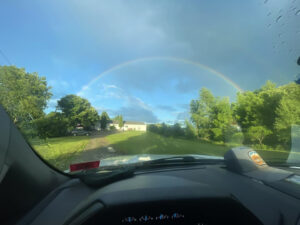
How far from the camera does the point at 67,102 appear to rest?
352 cm

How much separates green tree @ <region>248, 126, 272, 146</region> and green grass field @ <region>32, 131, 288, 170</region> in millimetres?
860

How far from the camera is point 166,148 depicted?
8273 mm

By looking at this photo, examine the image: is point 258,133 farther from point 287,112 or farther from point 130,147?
point 130,147

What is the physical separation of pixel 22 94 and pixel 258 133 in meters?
5.89

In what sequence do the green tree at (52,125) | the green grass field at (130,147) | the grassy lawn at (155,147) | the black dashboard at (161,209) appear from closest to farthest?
the black dashboard at (161,209) < the green tree at (52,125) < the green grass field at (130,147) < the grassy lawn at (155,147)

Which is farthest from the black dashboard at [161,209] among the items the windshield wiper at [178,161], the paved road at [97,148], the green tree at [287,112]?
the paved road at [97,148]

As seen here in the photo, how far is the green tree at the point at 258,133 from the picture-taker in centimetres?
492

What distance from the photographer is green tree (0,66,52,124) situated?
76.8 inches

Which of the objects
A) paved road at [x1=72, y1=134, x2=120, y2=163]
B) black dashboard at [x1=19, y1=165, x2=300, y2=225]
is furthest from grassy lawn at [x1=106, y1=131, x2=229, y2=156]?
black dashboard at [x1=19, y1=165, x2=300, y2=225]

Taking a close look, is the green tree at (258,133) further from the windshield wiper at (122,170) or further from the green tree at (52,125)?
the green tree at (52,125)

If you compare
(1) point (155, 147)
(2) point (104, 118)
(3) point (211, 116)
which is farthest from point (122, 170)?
(1) point (155, 147)

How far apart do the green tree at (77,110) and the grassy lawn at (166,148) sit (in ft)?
7.96

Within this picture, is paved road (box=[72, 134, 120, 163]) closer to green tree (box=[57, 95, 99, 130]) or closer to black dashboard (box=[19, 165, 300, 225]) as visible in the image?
green tree (box=[57, 95, 99, 130])

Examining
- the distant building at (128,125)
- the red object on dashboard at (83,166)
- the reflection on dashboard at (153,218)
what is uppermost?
the distant building at (128,125)
